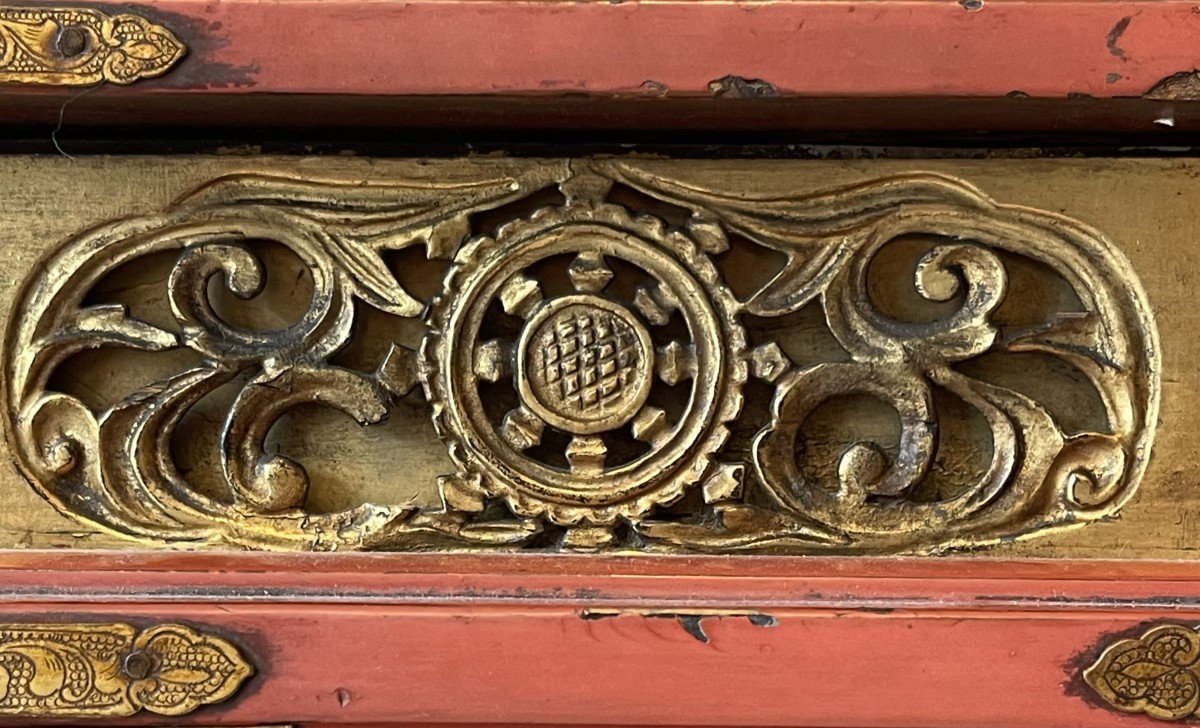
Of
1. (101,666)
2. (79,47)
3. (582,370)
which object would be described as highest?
(79,47)

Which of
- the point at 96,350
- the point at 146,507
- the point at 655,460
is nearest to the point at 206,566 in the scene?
the point at 146,507

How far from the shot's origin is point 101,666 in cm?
76

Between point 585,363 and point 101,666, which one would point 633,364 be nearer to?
point 585,363

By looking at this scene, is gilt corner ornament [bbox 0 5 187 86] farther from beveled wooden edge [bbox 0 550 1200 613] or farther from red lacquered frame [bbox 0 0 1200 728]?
beveled wooden edge [bbox 0 550 1200 613]

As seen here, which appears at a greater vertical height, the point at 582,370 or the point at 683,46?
the point at 683,46

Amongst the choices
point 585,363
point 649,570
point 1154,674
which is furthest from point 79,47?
point 1154,674

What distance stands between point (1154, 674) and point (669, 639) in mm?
291

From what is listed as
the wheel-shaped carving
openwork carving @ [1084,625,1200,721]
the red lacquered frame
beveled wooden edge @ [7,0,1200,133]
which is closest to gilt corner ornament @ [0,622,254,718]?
the red lacquered frame

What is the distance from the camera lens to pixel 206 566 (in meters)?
0.78

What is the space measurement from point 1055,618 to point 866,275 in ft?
0.78

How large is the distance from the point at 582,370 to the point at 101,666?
1.13 feet

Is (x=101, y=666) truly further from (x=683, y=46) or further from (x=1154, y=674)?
(x=1154, y=674)

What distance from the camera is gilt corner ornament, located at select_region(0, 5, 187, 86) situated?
2.40ft

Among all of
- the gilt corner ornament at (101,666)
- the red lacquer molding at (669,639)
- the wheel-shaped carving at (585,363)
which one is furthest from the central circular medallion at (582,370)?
the gilt corner ornament at (101,666)
